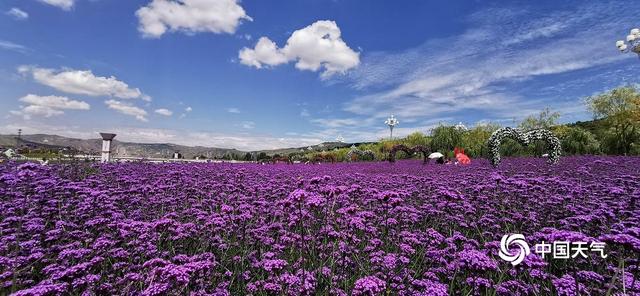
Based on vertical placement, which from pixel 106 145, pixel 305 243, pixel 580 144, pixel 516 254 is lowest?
pixel 305 243

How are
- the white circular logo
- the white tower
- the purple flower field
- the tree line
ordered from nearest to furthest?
the purple flower field → the white circular logo → the white tower → the tree line

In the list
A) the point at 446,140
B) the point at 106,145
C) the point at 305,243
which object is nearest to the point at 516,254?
the point at 305,243

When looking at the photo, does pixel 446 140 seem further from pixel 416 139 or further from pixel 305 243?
pixel 305 243

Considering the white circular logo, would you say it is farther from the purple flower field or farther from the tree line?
the tree line

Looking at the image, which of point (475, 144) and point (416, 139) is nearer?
point (475, 144)

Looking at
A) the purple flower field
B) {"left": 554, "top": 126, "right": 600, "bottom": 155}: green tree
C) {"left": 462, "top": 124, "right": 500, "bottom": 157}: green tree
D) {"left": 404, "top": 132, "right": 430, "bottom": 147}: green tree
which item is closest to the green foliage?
{"left": 404, "top": 132, "right": 430, "bottom": 147}: green tree

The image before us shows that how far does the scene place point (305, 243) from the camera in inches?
179

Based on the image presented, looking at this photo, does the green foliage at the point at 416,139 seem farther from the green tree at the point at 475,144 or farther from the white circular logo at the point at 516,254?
the white circular logo at the point at 516,254

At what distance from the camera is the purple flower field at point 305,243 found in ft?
10.0

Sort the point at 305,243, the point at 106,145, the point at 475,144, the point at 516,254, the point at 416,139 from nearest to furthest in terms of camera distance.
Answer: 1. the point at 516,254
2. the point at 305,243
3. the point at 106,145
4. the point at 475,144
5. the point at 416,139

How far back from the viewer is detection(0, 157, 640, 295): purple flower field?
305 cm

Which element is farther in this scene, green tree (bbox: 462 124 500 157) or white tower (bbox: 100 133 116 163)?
green tree (bbox: 462 124 500 157)

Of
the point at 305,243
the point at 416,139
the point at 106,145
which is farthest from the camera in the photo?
the point at 416,139

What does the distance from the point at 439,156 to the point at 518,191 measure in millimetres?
15009
